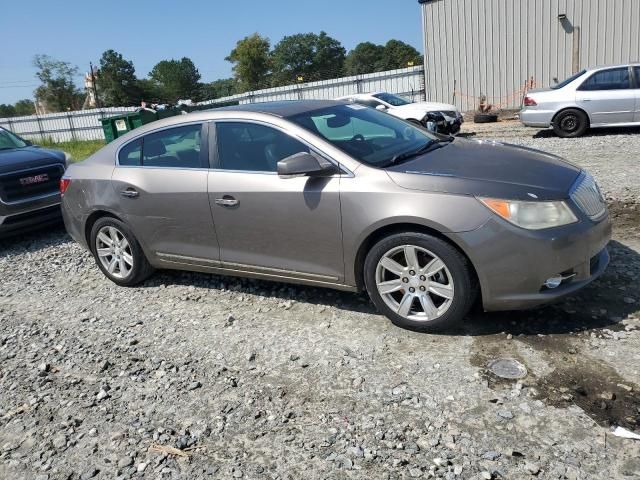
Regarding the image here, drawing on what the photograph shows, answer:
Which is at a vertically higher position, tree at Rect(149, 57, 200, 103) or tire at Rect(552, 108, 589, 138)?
tree at Rect(149, 57, 200, 103)

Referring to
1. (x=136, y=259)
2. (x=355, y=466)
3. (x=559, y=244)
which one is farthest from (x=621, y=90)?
(x=355, y=466)

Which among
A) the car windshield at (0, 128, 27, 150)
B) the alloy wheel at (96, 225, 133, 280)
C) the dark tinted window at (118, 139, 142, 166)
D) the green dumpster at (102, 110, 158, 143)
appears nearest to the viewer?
the dark tinted window at (118, 139, 142, 166)

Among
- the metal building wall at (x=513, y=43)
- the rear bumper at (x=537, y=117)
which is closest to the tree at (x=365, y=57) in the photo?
the metal building wall at (x=513, y=43)

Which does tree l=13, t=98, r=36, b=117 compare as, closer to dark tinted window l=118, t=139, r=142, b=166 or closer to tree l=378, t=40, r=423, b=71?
tree l=378, t=40, r=423, b=71

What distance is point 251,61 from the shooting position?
80.6 meters

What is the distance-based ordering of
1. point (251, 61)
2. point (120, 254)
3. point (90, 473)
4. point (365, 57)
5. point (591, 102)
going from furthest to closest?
point (365, 57)
point (251, 61)
point (591, 102)
point (120, 254)
point (90, 473)

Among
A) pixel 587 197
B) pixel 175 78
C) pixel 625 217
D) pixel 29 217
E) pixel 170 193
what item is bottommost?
pixel 625 217

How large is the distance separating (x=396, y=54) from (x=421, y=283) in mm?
108735

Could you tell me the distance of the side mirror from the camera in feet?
12.6

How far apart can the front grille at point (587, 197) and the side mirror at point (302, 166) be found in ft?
5.31

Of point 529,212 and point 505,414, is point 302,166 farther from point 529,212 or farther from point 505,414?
point 505,414

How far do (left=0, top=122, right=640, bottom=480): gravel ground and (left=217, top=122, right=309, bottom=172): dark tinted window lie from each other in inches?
46.2

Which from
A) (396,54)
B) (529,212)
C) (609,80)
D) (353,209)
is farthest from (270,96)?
(396,54)

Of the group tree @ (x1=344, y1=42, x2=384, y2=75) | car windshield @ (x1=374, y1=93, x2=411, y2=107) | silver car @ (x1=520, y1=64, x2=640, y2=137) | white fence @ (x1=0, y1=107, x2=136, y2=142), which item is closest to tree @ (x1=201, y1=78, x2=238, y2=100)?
tree @ (x1=344, y1=42, x2=384, y2=75)
